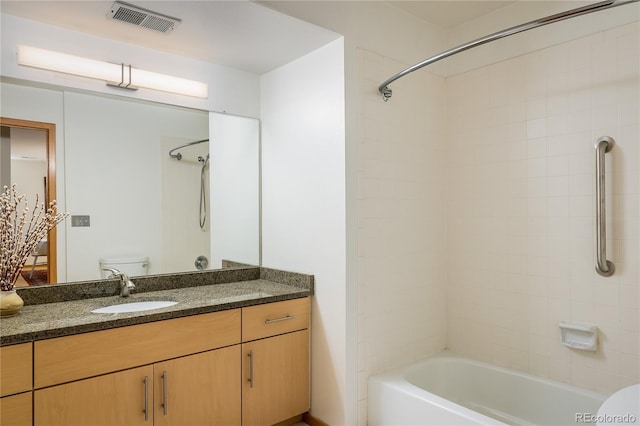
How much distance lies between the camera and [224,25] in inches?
87.6

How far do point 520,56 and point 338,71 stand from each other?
1114 millimetres

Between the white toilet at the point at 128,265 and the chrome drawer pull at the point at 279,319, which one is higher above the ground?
the white toilet at the point at 128,265

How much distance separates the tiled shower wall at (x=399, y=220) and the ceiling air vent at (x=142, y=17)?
40.3 inches

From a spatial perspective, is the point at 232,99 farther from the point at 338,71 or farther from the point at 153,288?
the point at 153,288

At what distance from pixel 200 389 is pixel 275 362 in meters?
0.44

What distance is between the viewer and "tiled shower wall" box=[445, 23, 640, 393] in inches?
84.7

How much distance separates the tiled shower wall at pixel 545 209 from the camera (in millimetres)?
2150

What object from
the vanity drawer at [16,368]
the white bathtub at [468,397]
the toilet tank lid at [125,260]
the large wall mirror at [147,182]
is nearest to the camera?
the vanity drawer at [16,368]

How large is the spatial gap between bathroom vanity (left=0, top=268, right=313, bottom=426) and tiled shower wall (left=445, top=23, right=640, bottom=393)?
1161 mm

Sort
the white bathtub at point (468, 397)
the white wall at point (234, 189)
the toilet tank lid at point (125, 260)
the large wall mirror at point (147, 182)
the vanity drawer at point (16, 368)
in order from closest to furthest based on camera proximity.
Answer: the vanity drawer at point (16, 368)
the white bathtub at point (468, 397)
the large wall mirror at point (147, 182)
the toilet tank lid at point (125, 260)
the white wall at point (234, 189)

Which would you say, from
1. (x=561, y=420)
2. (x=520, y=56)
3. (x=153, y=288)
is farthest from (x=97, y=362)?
(x=520, y=56)

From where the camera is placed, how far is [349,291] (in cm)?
236

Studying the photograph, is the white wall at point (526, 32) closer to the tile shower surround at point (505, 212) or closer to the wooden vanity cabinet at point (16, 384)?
the tile shower surround at point (505, 212)

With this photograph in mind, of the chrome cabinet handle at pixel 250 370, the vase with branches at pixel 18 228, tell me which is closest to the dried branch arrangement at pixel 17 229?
the vase with branches at pixel 18 228
